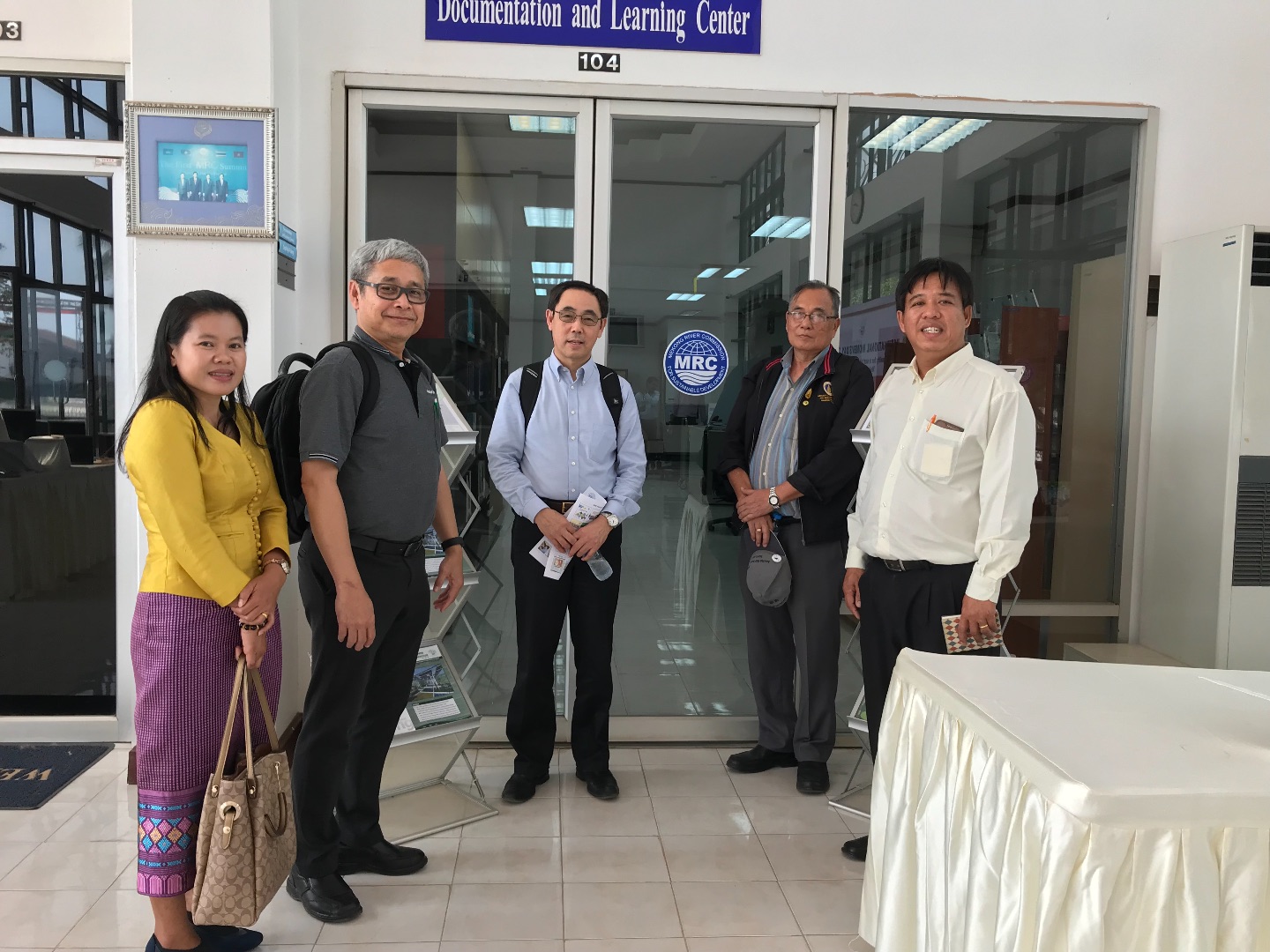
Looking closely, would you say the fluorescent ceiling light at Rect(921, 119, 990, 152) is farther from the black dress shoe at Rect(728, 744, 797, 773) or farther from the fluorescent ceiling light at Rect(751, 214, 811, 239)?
the black dress shoe at Rect(728, 744, 797, 773)

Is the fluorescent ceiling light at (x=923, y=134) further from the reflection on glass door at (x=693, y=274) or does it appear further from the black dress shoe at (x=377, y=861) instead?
the black dress shoe at (x=377, y=861)

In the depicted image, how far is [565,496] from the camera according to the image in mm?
3152

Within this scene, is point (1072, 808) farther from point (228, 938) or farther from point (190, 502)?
point (228, 938)

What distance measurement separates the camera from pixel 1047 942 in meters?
1.32

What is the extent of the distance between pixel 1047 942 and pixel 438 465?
1.82m

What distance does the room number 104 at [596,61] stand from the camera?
3.58 meters

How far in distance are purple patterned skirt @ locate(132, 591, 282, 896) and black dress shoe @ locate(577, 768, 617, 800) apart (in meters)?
1.47

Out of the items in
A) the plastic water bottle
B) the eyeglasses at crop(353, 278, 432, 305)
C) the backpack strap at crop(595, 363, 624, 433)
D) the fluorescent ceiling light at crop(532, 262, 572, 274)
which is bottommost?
the plastic water bottle

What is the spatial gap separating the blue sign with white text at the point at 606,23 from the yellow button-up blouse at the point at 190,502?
224 centimetres

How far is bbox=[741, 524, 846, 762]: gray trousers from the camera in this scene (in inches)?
132

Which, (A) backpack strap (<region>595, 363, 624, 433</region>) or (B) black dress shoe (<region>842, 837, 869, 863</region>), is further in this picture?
(A) backpack strap (<region>595, 363, 624, 433</region>)

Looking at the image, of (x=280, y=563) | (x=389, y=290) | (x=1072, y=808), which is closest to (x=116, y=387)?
(x=389, y=290)

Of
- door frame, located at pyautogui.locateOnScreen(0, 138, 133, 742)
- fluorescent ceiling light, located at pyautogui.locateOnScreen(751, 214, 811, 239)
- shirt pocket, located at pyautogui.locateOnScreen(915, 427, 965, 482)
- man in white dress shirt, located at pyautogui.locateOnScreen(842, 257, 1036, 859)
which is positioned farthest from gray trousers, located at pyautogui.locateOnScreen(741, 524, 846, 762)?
door frame, located at pyautogui.locateOnScreen(0, 138, 133, 742)

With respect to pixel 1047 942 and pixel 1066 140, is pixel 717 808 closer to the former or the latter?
pixel 1047 942
